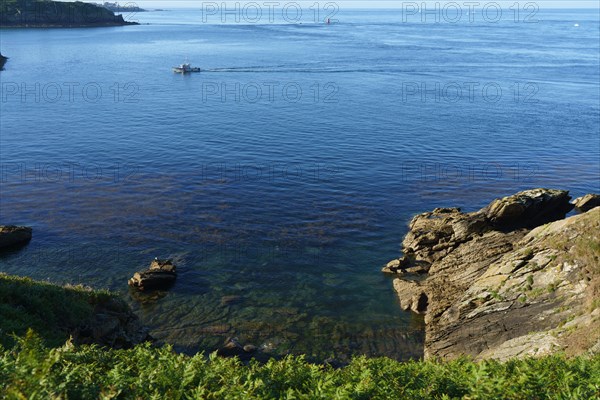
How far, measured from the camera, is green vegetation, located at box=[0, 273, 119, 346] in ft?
68.8

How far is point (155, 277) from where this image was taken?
3497cm

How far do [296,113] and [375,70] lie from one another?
48124 mm

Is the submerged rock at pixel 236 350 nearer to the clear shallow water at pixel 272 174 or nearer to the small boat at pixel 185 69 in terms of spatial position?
the clear shallow water at pixel 272 174

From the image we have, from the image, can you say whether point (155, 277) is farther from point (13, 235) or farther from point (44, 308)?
point (13, 235)

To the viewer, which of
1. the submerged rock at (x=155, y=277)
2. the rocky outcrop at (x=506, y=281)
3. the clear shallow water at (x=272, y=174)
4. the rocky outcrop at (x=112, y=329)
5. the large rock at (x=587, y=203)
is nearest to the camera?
the rocky outcrop at (x=112, y=329)

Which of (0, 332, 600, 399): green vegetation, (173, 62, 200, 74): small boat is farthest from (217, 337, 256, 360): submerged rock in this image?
(173, 62, 200, 74): small boat

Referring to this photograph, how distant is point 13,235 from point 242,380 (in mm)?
34470

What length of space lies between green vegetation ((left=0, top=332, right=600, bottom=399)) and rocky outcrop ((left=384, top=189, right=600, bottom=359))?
9.43 metres

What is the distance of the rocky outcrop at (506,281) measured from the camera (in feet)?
83.3

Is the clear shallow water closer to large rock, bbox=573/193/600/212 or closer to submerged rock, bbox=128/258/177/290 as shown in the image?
submerged rock, bbox=128/258/177/290

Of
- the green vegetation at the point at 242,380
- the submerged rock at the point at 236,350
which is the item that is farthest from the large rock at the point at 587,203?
the green vegetation at the point at 242,380

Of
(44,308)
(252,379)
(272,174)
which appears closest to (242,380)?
(252,379)

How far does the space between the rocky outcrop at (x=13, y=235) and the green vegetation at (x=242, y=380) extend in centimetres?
2987

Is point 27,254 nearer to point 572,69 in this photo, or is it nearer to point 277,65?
point 277,65
